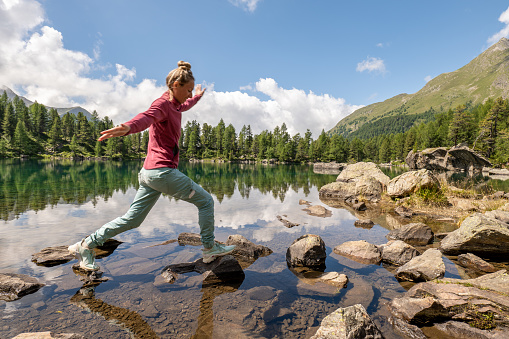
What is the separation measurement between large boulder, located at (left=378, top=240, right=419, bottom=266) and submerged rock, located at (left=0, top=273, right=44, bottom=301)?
8.34 m

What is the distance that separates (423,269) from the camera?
18.1 ft

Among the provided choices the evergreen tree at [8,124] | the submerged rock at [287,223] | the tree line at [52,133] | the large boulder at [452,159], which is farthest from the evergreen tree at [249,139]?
the submerged rock at [287,223]

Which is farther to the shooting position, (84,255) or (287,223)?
(287,223)

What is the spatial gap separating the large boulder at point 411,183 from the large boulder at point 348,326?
15.5 metres

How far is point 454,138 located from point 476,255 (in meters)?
109

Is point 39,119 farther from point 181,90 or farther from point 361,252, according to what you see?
point 361,252

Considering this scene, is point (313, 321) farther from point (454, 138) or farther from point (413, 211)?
point (454, 138)

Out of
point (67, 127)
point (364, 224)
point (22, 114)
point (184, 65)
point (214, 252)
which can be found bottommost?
point (364, 224)

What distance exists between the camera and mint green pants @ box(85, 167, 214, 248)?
14.4 ft

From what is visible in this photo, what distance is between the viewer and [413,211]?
13523 millimetres

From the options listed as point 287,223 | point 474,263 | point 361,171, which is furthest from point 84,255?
point 361,171

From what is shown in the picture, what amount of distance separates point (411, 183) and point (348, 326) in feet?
53.1

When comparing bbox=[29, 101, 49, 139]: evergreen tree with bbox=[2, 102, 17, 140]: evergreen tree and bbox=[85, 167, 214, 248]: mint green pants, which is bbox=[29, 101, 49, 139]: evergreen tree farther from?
bbox=[85, 167, 214, 248]: mint green pants

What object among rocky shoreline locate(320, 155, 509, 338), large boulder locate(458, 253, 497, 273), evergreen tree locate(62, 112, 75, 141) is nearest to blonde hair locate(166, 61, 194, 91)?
rocky shoreline locate(320, 155, 509, 338)
